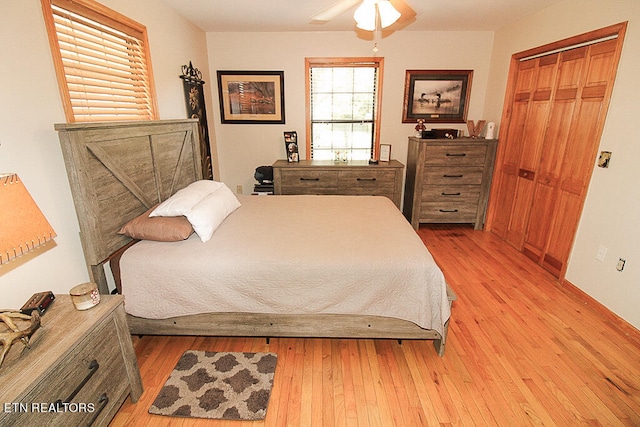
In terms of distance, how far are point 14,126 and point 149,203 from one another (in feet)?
3.10

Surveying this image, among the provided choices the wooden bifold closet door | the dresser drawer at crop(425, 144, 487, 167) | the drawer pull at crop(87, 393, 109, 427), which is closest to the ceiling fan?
the wooden bifold closet door

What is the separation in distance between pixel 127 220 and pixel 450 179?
363 cm

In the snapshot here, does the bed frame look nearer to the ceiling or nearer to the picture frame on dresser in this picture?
the ceiling

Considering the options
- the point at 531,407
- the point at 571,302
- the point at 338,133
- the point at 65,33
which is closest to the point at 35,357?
the point at 65,33

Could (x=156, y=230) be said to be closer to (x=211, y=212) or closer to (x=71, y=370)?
(x=211, y=212)

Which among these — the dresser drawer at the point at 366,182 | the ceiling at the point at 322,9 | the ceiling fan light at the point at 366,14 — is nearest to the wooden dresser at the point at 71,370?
the ceiling fan light at the point at 366,14

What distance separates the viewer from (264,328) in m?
1.99

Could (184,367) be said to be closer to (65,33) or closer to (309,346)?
(309,346)

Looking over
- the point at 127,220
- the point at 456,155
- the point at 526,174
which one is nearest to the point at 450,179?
the point at 456,155

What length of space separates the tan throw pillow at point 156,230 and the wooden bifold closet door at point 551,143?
327cm

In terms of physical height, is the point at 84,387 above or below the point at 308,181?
below

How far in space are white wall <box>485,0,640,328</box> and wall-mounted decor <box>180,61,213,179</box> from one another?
12.3 feet

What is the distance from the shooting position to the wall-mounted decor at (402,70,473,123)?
4.18 m

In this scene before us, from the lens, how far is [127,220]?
7.00ft
